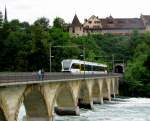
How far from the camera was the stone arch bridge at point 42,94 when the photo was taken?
3320 centimetres

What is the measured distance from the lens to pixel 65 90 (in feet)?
185

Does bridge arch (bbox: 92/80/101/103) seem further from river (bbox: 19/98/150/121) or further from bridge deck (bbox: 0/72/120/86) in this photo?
bridge deck (bbox: 0/72/120/86)

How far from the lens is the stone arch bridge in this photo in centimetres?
3320

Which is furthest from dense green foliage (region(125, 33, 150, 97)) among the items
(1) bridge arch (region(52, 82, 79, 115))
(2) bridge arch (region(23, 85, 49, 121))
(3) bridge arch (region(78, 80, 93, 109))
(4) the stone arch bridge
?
(2) bridge arch (region(23, 85, 49, 121))

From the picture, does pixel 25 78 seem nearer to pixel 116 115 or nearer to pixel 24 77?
pixel 24 77

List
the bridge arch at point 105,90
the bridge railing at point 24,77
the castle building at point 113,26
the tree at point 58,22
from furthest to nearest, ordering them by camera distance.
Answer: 1. the castle building at point 113,26
2. the tree at point 58,22
3. the bridge arch at point 105,90
4. the bridge railing at point 24,77

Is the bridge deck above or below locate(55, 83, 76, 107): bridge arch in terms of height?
above

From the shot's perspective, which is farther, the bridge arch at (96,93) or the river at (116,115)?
the bridge arch at (96,93)

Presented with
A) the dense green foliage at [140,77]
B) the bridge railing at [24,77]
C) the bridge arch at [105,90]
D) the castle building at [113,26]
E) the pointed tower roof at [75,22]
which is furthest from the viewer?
the castle building at [113,26]

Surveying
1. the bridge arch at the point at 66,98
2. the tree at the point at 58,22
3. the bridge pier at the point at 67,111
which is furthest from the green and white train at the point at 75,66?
the tree at the point at 58,22

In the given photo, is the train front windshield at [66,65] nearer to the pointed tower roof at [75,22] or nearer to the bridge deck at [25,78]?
the bridge deck at [25,78]

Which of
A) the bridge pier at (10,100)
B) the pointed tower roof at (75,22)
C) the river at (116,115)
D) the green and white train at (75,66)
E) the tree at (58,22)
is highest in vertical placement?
the pointed tower roof at (75,22)

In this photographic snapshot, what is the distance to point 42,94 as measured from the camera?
141 ft

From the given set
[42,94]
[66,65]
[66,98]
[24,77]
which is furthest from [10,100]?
[66,65]
